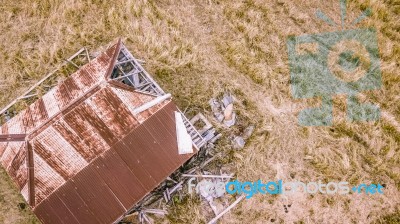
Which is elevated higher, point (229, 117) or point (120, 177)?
point (120, 177)

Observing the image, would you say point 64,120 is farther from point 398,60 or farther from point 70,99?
point 398,60

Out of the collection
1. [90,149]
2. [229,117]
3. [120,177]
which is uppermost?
[90,149]

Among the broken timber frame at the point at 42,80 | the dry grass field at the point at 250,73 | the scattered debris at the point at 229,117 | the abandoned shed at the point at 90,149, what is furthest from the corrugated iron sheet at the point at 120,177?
the broken timber frame at the point at 42,80

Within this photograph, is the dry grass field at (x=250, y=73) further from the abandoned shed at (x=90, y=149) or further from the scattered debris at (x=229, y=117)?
the abandoned shed at (x=90, y=149)

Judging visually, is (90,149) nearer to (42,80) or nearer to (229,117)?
(42,80)

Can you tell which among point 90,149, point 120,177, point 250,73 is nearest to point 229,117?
point 250,73

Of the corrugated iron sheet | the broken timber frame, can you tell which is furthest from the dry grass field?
the corrugated iron sheet

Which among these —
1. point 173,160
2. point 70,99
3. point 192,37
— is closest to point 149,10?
point 192,37

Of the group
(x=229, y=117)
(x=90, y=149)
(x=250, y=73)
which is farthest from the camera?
(x=250, y=73)

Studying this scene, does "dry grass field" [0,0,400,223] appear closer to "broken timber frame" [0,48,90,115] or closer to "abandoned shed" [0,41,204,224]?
"broken timber frame" [0,48,90,115]

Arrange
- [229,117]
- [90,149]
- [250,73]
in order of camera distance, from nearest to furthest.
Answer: [90,149] → [229,117] → [250,73]
